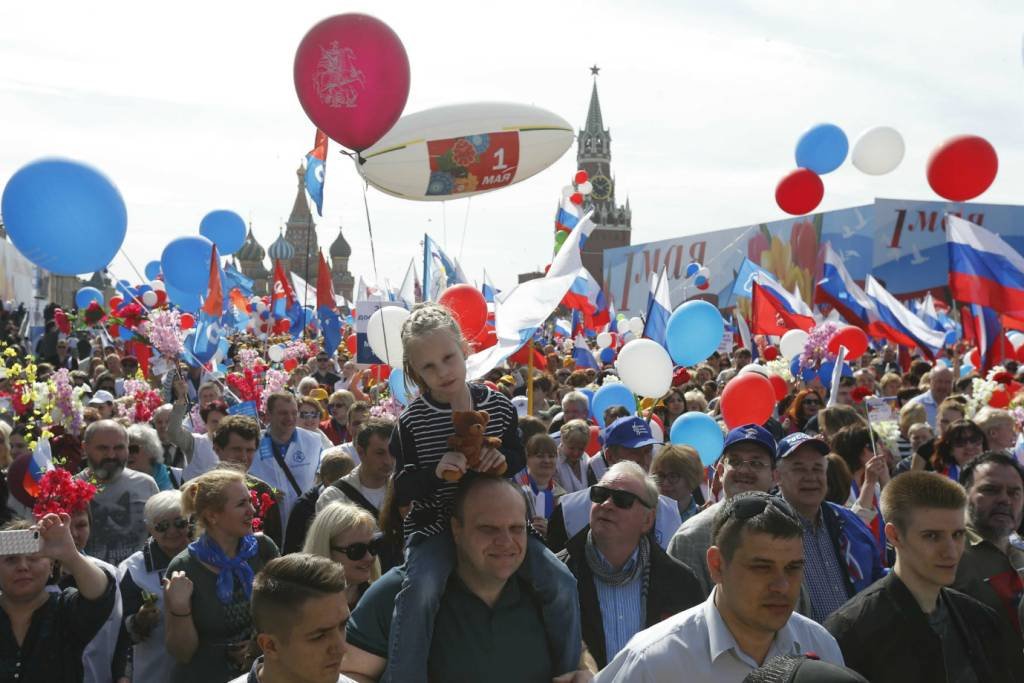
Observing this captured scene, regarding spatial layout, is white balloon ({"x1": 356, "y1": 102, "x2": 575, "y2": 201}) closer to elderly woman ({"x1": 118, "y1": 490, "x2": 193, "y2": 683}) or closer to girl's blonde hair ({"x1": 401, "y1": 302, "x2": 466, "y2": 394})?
elderly woman ({"x1": 118, "y1": 490, "x2": 193, "y2": 683})

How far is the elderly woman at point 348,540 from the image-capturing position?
426cm

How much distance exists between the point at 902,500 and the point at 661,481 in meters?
2.25

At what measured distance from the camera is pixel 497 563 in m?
3.20

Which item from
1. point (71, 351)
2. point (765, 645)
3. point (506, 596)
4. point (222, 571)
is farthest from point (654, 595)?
point (71, 351)

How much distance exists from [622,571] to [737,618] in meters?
1.31

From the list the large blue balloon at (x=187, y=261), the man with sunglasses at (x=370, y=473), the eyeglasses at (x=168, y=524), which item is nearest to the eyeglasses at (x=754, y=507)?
the eyeglasses at (x=168, y=524)

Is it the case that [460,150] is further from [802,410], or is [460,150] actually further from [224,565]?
[802,410]

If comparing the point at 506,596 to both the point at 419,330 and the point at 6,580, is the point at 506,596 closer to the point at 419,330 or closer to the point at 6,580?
the point at 419,330

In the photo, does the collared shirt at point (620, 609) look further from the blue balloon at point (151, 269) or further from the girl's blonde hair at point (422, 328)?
the blue balloon at point (151, 269)

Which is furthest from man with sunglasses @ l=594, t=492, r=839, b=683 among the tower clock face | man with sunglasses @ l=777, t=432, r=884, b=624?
the tower clock face

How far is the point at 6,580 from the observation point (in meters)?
4.08

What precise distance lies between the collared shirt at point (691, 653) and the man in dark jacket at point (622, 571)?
1079mm

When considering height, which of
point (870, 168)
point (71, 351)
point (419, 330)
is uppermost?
point (870, 168)

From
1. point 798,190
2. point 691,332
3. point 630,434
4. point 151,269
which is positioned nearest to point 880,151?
point 798,190
